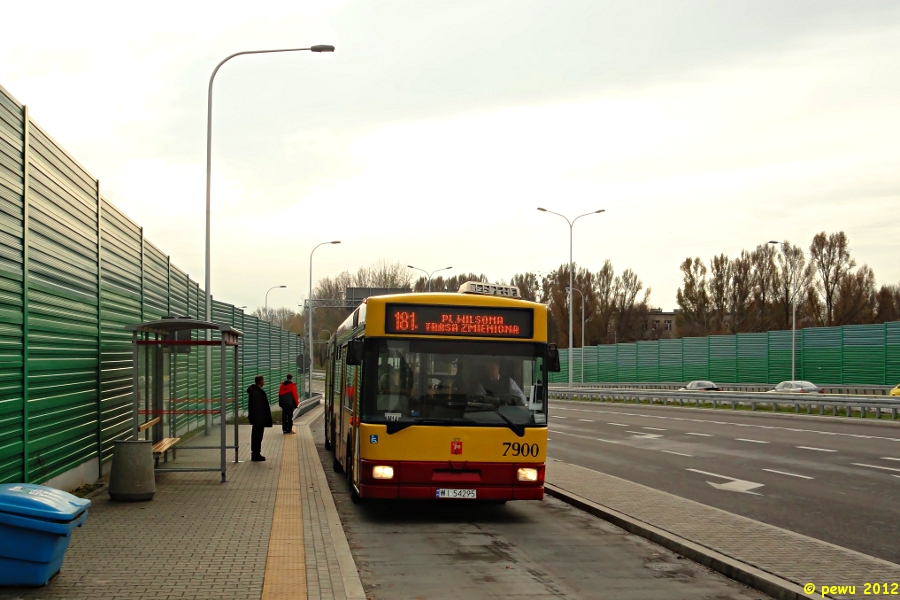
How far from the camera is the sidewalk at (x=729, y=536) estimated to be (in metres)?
7.92

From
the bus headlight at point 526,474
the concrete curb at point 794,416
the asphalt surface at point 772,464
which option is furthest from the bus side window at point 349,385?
the concrete curb at point 794,416

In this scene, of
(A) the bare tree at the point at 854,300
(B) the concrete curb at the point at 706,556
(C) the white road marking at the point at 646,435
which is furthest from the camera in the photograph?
(A) the bare tree at the point at 854,300

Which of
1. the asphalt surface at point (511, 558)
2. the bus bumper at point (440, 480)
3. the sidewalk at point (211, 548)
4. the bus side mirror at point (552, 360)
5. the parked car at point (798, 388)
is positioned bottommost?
the parked car at point (798, 388)

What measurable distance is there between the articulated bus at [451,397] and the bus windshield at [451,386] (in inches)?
0.5

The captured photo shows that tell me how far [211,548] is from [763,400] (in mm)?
31339

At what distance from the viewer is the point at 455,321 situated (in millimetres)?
11680

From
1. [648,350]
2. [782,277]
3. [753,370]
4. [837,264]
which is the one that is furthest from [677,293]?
[753,370]

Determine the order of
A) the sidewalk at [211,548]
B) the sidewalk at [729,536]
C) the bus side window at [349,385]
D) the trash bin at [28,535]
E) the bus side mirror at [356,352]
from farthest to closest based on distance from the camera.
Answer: the bus side window at [349,385], the bus side mirror at [356,352], the sidewalk at [729,536], the sidewalk at [211,548], the trash bin at [28,535]

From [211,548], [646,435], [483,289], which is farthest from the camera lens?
[646,435]

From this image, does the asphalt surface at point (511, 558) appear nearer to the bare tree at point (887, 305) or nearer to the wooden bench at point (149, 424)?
the wooden bench at point (149, 424)

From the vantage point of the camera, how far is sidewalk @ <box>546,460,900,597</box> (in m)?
7.92

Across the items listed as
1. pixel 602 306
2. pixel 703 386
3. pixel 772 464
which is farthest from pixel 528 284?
pixel 772 464

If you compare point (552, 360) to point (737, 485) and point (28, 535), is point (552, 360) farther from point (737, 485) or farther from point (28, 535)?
point (28, 535)

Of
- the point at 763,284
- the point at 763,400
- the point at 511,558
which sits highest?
the point at 763,284
